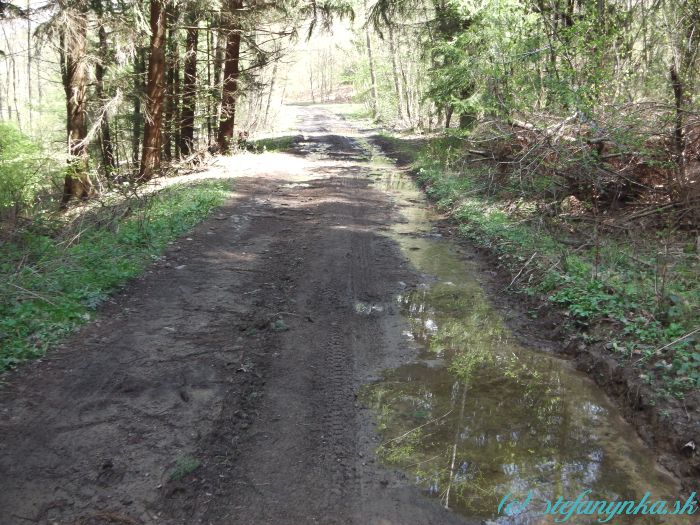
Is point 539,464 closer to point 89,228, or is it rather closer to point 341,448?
point 341,448

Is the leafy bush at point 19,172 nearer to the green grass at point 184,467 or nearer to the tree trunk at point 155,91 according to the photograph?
the tree trunk at point 155,91

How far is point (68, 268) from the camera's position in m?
6.54

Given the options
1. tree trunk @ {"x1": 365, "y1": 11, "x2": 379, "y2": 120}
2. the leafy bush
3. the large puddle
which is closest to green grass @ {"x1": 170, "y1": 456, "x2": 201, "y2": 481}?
the large puddle

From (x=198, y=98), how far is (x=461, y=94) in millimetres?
8926

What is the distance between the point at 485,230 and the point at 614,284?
3584mm

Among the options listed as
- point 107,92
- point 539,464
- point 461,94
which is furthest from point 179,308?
point 461,94

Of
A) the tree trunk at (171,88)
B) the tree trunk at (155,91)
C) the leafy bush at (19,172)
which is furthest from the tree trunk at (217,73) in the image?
the leafy bush at (19,172)

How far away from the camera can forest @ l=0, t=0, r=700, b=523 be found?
466cm

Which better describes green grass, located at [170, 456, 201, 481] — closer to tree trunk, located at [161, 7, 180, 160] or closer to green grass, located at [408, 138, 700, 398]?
green grass, located at [408, 138, 700, 398]

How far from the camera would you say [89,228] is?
8.15 m

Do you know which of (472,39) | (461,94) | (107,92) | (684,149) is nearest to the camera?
(684,149)

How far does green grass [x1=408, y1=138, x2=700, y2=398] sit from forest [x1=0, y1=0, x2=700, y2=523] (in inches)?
1.2

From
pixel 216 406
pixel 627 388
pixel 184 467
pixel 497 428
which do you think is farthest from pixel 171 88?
pixel 627 388

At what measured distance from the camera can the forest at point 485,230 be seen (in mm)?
4656
